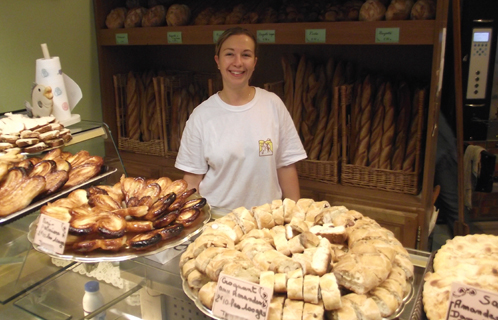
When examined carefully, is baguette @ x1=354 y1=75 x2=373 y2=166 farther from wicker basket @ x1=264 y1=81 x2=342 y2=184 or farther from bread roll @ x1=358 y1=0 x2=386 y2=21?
bread roll @ x1=358 y1=0 x2=386 y2=21

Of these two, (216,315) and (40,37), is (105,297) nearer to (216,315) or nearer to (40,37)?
(216,315)

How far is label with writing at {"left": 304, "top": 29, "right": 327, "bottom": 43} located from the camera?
232 centimetres

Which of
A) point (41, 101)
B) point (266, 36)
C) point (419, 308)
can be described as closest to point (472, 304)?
point (419, 308)

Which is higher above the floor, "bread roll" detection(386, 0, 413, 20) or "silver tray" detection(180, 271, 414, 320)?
"bread roll" detection(386, 0, 413, 20)

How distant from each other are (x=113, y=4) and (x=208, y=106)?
1.60 metres

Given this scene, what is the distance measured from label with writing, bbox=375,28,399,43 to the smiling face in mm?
658

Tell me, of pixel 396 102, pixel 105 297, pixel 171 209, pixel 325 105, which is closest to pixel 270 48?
pixel 325 105

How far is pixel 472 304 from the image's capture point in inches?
29.8

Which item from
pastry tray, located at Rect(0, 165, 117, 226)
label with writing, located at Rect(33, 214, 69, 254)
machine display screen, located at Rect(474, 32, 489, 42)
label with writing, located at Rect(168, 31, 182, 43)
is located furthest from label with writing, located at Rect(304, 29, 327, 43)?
label with writing, located at Rect(33, 214, 69, 254)

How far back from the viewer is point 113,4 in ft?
10.5

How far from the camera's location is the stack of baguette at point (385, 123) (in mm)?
2355

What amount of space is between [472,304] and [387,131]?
1.73 metres

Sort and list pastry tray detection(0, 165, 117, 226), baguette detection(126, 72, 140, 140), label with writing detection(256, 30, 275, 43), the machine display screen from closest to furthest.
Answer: pastry tray detection(0, 165, 117, 226)
label with writing detection(256, 30, 275, 43)
the machine display screen
baguette detection(126, 72, 140, 140)

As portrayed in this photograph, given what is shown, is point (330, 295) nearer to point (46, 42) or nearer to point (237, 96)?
point (237, 96)
